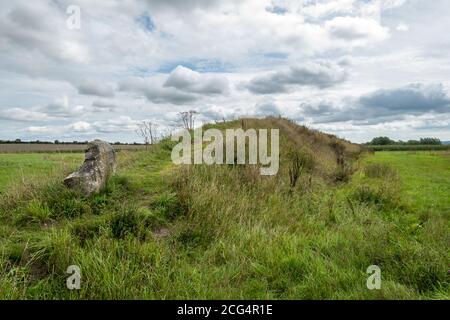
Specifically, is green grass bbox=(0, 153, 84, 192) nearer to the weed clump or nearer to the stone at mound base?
the stone at mound base

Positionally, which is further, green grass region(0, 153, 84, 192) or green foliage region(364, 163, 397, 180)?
green foliage region(364, 163, 397, 180)

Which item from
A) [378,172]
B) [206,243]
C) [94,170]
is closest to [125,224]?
[206,243]

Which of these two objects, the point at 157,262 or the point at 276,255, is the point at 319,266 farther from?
the point at 157,262

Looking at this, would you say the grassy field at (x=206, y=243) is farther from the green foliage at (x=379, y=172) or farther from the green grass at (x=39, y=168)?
the green foliage at (x=379, y=172)

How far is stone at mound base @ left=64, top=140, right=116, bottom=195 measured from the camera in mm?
7918

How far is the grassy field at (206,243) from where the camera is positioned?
4719 millimetres

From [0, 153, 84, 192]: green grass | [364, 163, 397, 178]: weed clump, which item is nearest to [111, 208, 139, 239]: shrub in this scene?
[0, 153, 84, 192]: green grass

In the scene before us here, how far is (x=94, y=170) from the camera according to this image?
835cm

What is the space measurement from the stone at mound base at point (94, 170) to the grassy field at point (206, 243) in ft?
0.89

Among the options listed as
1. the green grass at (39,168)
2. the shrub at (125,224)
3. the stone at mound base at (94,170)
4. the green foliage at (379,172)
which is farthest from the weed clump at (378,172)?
the shrub at (125,224)

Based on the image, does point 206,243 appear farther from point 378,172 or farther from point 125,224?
point 378,172

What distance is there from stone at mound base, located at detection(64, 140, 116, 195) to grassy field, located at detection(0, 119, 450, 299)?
270mm
